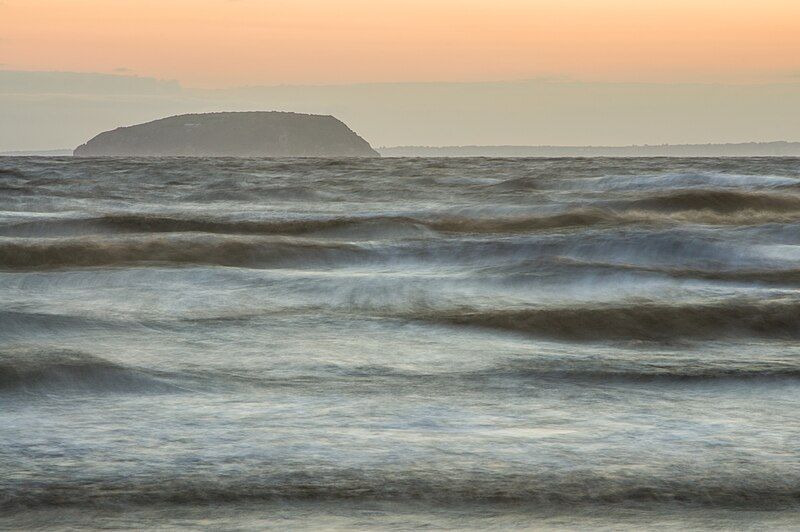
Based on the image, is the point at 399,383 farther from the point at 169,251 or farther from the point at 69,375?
the point at 169,251

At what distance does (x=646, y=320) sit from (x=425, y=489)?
139 inches

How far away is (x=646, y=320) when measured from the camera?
6.06 m

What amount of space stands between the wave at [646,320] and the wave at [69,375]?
80.3 inches

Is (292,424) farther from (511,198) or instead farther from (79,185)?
(79,185)

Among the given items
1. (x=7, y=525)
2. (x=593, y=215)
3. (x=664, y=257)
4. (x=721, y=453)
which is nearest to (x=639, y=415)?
(x=721, y=453)

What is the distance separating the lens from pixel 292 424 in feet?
11.5

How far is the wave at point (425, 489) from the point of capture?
2.66m

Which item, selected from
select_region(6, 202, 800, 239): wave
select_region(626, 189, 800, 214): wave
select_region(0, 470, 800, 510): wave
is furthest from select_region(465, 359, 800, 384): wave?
select_region(626, 189, 800, 214): wave

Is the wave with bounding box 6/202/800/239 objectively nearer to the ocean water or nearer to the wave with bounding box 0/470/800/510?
the ocean water

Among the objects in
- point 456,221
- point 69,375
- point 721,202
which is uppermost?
point 721,202

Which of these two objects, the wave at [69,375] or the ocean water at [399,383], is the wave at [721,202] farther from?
the wave at [69,375]

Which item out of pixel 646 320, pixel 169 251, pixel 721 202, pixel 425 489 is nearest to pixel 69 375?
pixel 425 489

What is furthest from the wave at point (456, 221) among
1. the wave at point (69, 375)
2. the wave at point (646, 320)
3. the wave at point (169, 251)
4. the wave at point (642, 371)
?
the wave at point (642, 371)

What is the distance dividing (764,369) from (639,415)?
3.97 feet
